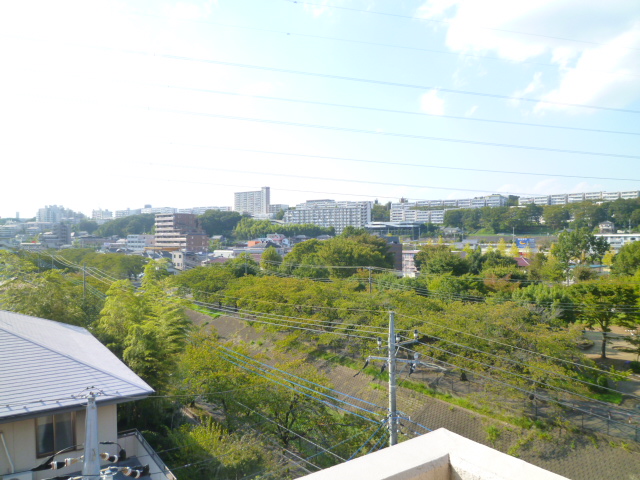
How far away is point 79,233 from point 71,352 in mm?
46889

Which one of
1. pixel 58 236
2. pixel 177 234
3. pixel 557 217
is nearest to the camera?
pixel 58 236

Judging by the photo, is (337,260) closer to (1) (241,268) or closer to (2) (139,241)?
(1) (241,268)

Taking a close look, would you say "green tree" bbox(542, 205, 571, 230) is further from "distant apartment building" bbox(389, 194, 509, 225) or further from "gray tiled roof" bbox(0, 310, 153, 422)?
"gray tiled roof" bbox(0, 310, 153, 422)

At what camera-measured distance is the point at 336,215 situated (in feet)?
189

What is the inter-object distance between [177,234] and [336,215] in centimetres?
2448

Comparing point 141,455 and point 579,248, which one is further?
point 579,248

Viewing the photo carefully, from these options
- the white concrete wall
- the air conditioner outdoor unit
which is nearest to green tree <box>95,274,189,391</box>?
the air conditioner outdoor unit

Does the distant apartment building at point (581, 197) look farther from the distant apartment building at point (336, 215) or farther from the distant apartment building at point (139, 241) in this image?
the distant apartment building at point (139, 241)

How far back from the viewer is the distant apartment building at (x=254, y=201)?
84412mm

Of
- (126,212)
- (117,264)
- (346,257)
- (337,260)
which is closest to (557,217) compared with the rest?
(346,257)

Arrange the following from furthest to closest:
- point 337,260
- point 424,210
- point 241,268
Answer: point 424,210
point 337,260
point 241,268

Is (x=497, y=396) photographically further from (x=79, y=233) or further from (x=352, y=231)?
(x=79, y=233)

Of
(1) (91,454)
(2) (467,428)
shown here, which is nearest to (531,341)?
(2) (467,428)

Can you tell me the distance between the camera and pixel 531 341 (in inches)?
360
